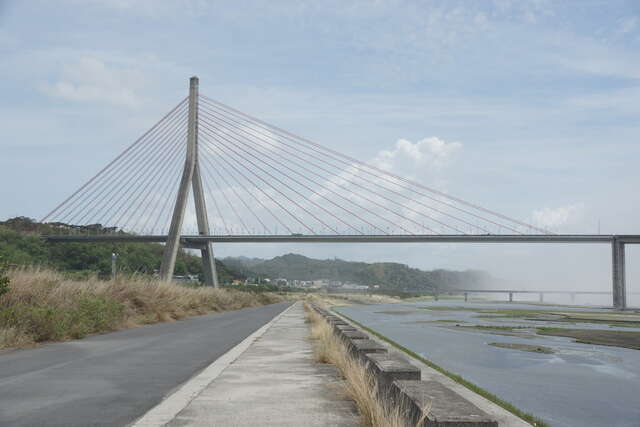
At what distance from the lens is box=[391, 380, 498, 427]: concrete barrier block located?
16.5ft

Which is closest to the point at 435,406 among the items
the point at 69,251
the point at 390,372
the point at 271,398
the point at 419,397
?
the point at 419,397

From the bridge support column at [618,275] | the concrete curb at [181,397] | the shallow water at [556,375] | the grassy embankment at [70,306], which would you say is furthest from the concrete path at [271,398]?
the bridge support column at [618,275]

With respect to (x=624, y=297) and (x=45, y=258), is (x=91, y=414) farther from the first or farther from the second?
(x=624, y=297)

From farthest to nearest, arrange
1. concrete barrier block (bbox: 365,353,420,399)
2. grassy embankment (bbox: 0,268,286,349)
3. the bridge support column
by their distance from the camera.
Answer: the bridge support column → grassy embankment (bbox: 0,268,286,349) → concrete barrier block (bbox: 365,353,420,399)

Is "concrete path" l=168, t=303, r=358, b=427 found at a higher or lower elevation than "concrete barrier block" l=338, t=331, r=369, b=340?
lower

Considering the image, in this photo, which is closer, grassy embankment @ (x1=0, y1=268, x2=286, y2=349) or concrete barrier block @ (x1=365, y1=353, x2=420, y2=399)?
concrete barrier block @ (x1=365, y1=353, x2=420, y2=399)

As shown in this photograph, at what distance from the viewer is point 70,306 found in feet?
62.4

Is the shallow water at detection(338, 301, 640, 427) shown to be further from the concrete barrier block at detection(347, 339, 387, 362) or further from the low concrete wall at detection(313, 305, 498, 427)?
the low concrete wall at detection(313, 305, 498, 427)

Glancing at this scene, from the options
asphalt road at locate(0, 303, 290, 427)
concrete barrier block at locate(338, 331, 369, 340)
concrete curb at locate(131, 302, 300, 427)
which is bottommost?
asphalt road at locate(0, 303, 290, 427)

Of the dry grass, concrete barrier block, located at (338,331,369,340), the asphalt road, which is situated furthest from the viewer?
concrete barrier block, located at (338,331,369,340)

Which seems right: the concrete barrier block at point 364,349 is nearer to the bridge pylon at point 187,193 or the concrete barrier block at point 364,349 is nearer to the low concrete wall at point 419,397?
the low concrete wall at point 419,397

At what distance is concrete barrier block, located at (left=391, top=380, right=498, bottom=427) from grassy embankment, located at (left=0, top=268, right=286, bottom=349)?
11537mm

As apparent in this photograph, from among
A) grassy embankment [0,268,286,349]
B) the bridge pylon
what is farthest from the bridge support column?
grassy embankment [0,268,286,349]

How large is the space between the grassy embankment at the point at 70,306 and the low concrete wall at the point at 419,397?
10.5 m
